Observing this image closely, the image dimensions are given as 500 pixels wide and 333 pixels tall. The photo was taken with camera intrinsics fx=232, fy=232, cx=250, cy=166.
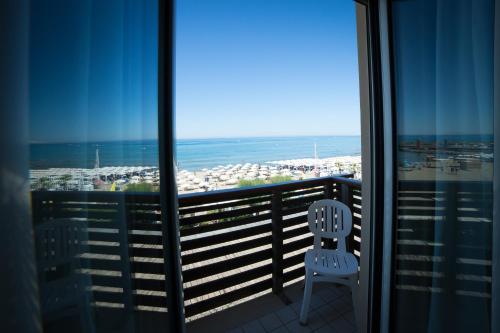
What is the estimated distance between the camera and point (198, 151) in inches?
369

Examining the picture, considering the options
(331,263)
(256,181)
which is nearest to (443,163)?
(331,263)

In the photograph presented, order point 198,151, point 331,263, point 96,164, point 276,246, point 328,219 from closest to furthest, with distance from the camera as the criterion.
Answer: point 96,164
point 331,263
point 328,219
point 276,246
point 198,151

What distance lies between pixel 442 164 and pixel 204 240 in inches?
60.2

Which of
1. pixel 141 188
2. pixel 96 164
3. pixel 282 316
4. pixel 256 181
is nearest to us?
pixel 96 164

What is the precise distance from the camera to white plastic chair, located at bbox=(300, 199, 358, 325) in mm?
1629

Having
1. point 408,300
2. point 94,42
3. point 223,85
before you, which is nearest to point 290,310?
point 408,300

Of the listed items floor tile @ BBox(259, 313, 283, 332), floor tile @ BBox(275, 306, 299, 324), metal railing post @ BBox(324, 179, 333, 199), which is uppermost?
metal railing post @ BBox(324, 179, 333, 199)

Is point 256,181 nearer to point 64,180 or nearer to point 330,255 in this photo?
point 330,255

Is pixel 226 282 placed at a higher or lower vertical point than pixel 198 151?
lower

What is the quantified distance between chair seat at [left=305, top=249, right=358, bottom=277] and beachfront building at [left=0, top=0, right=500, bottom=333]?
194 millimetres

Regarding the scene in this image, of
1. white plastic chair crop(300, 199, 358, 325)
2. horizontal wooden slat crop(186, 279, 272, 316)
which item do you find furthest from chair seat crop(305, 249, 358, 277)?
horizontal wooden slat crop(186, 279, 272, 316)

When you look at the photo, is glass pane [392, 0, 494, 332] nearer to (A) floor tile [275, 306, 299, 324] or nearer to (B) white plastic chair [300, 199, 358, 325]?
(B) white plastic chair [300, 199, 358, 325]

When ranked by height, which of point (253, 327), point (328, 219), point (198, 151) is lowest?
point (253, 327)

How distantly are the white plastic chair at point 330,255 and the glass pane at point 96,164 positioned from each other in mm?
1216
